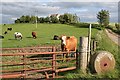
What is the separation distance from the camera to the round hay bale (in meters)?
8.83

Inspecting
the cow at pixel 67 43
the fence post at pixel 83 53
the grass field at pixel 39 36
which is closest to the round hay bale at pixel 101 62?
the fence post at pixel 83 53

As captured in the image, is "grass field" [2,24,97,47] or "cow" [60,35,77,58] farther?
"grass field" [2,24,97,47]

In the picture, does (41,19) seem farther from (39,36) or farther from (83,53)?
(83,53)

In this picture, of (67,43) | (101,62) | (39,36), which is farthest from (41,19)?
(101,62)

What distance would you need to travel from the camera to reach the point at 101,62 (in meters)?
8.95

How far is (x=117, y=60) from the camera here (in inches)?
404

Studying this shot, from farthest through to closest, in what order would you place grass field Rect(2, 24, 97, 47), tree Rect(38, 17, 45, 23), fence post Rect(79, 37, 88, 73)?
tree Rect(38, 17, 45, 23), grass field Rect(2, 24, 97, 47), fence post Rect(79, 37, 88, 73)

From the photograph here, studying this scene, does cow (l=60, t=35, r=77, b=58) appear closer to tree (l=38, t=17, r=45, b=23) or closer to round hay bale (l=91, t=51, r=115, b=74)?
round hay bale (l=91, t=51, r=115, b=74)

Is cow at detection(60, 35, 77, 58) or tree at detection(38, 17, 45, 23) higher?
tree at detection(38, 17, 45, 23)

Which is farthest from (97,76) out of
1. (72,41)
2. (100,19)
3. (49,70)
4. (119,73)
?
(100,19)

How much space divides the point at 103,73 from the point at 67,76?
4.08 ft

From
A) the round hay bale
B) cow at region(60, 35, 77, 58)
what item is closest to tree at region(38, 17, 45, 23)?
cow at region(60, 35, 77, 58)

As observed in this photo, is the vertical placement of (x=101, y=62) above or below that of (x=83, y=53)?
below

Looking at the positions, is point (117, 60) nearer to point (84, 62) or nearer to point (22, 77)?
point (84, 62)
